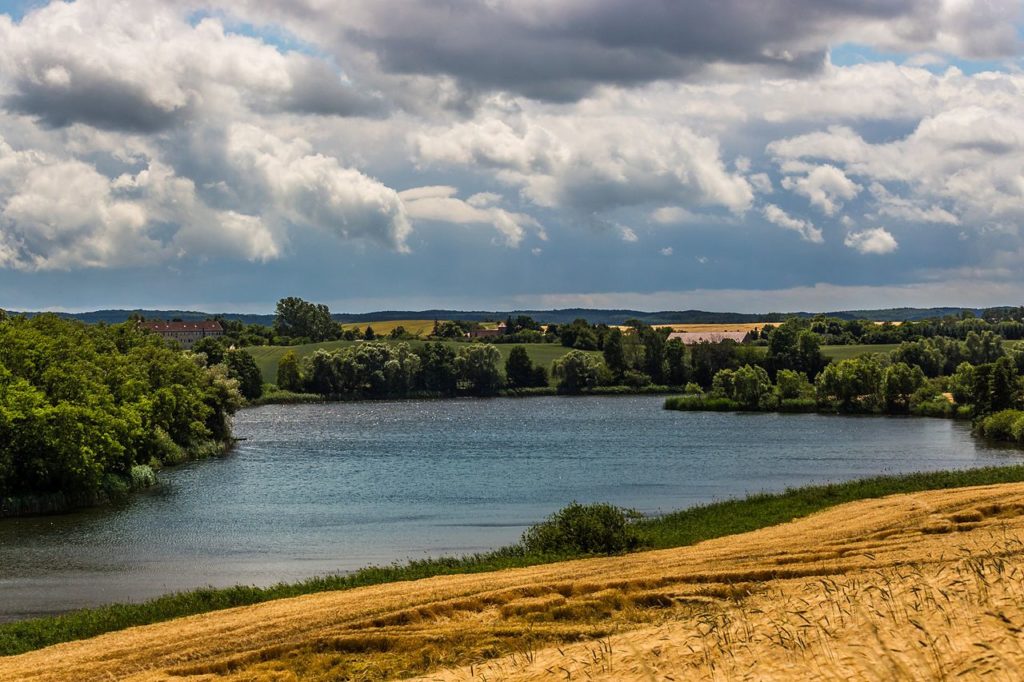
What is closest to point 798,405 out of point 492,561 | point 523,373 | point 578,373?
point 578,373

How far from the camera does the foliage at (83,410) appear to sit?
52250mm

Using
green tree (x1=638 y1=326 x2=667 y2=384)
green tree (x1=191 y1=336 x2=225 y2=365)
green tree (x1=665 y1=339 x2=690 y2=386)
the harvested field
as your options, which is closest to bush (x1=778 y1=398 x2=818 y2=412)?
green tree (x1=665 y1=339 x2=690 y2=386)

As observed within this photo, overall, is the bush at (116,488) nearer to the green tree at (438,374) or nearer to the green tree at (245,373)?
the green tree at (245,373)

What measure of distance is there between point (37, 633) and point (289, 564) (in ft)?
41.0

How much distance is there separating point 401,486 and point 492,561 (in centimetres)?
3052

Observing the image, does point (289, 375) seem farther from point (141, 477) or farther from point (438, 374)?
point (141, 477)

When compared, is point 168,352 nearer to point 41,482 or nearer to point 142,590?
point 41,482

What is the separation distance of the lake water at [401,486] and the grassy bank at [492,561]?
4342 millimetres

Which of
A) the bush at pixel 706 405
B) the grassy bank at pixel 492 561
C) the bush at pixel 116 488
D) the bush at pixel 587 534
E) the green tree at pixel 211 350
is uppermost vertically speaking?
the green tree at pixel 211 350

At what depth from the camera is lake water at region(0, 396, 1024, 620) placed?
37.9 metres

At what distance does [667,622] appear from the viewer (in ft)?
59.6

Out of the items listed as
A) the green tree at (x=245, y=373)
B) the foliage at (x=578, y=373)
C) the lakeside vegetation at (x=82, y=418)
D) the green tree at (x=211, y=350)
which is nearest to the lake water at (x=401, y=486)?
the lakeside vegetation at (x=82, y=418)

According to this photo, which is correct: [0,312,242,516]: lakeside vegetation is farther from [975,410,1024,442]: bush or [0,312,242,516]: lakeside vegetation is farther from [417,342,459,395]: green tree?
[417,342,459,395]: green tree

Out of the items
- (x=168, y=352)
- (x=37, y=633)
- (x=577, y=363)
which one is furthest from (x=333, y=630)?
(x=577, y=363)
